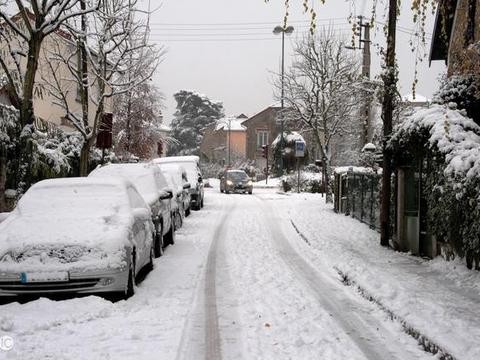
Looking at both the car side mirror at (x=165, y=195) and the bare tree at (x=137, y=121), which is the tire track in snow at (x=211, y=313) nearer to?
the car side mirror at (x=165, y=195)

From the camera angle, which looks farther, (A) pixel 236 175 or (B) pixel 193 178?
(A) pixel 236 175

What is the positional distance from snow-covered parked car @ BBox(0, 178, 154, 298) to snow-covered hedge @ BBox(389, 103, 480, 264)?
15.5 ft

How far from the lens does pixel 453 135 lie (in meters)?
9.55

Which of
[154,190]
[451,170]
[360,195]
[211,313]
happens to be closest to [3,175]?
[154,190]

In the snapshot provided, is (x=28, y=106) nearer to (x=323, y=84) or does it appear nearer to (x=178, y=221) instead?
(x=178, y=221)

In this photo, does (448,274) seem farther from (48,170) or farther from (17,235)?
(48,170)

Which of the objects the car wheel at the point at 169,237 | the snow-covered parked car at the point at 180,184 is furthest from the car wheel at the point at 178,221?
the car wheel at the point at 169,237

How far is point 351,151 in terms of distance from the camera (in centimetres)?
5266

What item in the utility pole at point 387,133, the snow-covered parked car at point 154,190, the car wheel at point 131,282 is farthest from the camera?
the utility pole at point 387,133

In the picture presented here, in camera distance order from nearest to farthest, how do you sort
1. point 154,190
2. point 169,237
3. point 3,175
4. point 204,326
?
point 204,326 < point 3,175 < point 154,190 < point 169,237

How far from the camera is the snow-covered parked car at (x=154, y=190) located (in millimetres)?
11164

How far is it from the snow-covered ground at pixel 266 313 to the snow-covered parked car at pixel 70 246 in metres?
0.25

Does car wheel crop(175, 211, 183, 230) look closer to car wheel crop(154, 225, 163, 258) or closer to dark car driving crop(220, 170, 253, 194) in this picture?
car wheel crop(154, 225, 163, 258)

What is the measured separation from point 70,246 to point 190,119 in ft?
247
